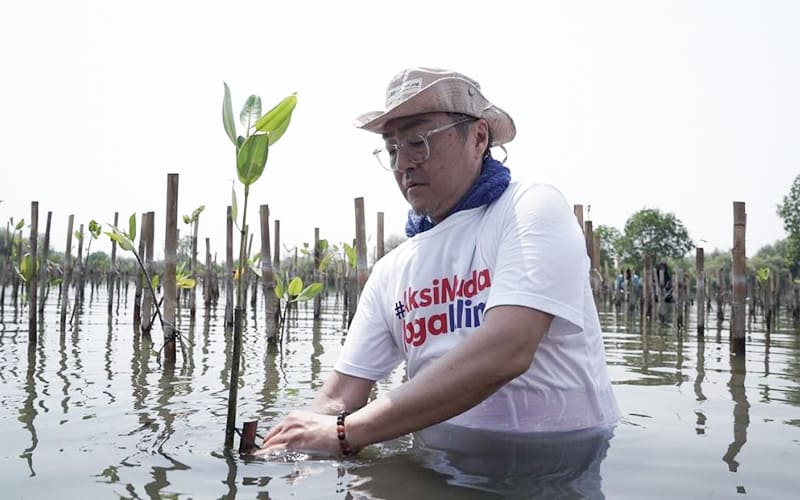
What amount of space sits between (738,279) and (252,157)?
21.7 ft

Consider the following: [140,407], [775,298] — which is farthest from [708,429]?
[775,298]

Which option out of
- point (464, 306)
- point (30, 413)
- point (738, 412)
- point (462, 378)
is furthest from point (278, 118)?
point (738, 412)

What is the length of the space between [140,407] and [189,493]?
2016 millimetres

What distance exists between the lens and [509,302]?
1800 millimetres

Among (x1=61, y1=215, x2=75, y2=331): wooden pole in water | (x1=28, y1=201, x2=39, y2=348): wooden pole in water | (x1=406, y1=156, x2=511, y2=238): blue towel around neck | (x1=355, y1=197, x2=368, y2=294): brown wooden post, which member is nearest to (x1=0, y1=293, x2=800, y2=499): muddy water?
(x1=406, y1=156, x2=511, y2=238): blue towel around neck

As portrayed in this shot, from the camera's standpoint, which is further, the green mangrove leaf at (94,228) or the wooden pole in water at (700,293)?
the wooden pole in water at (700,293)

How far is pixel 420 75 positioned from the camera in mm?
2182

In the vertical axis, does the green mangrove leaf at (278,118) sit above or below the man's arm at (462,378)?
above

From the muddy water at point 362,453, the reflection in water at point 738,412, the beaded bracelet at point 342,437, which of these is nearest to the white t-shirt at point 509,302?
the muddy water at point 362,453

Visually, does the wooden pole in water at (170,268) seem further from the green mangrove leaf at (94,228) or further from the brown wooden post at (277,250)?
the brown wooden post at (277,250)

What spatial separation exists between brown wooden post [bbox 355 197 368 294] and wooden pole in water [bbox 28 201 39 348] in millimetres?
3601

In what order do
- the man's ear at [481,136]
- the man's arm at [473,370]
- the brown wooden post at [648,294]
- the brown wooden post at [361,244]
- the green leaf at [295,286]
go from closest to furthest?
1. the man's arm at [473,370]
2. the man's ear at [481,136]
3. the green leaf at [295,286]
4. the brown wooden post at [361,244]
5. the brown wooden post at [648,294]

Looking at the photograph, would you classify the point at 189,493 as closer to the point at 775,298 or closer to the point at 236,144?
the point at 236,144

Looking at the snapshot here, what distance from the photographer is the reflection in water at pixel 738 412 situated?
2643 millimetres
